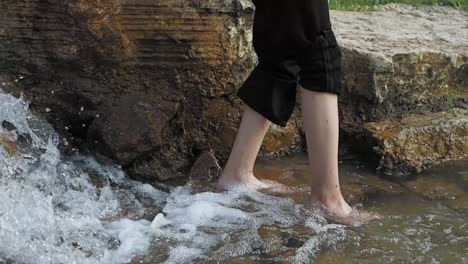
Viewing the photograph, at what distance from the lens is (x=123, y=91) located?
3684 millimetres

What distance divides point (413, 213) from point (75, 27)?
163 centimetres

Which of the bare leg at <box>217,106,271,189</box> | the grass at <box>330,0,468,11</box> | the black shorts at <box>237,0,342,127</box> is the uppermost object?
the black shorts at <box>237,0,342,127</box>

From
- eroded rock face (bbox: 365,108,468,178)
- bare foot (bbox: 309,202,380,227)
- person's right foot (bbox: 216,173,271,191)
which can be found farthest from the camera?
eroded rock face (bbox: 365,108,468,178)

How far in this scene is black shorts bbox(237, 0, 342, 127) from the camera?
3109mm

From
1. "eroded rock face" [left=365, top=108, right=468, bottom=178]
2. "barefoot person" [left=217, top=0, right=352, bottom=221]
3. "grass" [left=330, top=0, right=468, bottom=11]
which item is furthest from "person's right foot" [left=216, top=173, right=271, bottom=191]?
"grass" [left=330, top=0, right=468, bottom=11]

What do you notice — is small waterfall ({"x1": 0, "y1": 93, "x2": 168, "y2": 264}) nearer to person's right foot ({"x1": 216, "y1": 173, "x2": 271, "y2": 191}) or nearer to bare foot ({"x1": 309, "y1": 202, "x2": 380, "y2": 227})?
person's right foot ({"x1": 216, "y1": 173, "x2": 271, "y2": 191})

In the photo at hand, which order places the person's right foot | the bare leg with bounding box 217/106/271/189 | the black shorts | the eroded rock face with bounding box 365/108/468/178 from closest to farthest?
the black shorts → the bare leg with bounding box 217/106/271/189 → the person's right foot → the eroded rock face with bounding box 365/108/468/178

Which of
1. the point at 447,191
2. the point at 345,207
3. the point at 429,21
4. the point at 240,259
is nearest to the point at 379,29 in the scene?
the point at 429,21

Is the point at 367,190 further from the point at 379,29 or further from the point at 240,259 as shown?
the point at 379,29

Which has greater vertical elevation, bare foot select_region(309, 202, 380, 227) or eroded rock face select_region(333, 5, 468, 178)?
eroded rock face select_region(333, 5, 468, 178)

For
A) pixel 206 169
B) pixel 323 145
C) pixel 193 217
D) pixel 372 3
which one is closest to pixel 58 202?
pixel 193 217

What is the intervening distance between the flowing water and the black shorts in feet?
1.47

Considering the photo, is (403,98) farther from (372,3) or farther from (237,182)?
(372,3)

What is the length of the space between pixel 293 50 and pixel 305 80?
0.41 ft
